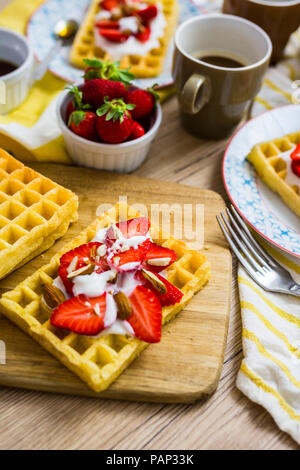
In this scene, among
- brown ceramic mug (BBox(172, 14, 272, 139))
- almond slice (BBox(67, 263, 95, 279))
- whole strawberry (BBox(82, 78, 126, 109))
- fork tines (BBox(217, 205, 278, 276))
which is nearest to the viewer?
almond slice (BBox(67, 263, 95, 279))

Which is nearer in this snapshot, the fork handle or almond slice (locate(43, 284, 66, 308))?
Result: almond slice (locate(43, 284, 66, 308))

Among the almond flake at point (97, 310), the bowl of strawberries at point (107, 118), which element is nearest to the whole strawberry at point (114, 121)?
the bowl of strawberries at point (107, 118)

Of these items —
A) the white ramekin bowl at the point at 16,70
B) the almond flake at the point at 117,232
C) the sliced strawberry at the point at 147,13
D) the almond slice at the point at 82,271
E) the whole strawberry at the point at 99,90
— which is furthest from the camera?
the sliced strawberry at the point at 147,13

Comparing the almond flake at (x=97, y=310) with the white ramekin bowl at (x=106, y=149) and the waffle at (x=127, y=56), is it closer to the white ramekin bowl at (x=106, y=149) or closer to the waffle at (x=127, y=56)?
the white ramekin bowl at (x=106, y=149)

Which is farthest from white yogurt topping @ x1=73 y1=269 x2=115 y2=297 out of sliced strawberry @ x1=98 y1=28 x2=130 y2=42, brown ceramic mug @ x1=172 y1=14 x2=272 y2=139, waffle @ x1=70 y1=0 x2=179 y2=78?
sliced strawberry @ x1=98 y1=28 x2=130 y2=42

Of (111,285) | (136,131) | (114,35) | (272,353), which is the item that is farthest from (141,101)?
(272,353)

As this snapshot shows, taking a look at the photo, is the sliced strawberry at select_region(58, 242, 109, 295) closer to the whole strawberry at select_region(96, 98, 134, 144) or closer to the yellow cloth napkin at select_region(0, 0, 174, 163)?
the whole strawberry at select_region(96, 98, 134, 144)
